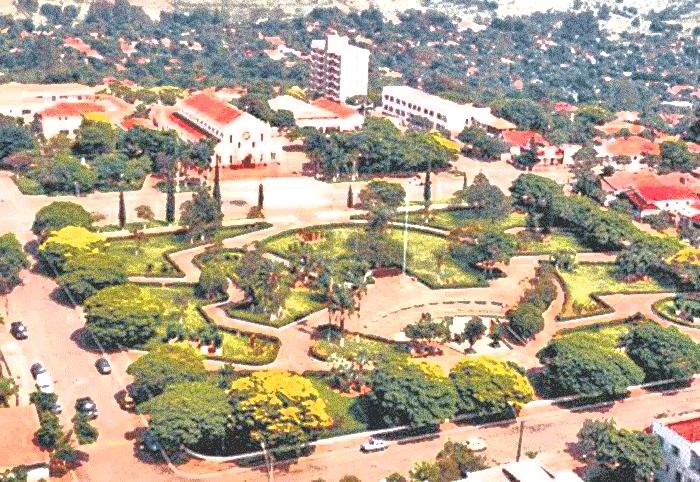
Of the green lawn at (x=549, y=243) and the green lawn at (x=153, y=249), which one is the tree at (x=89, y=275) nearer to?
the green lawn at (x=153, y=249)

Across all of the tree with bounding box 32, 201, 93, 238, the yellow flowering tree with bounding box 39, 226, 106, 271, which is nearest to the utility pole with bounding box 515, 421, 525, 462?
the yellow flowering tree with bounding box 39, 226, 106, 271

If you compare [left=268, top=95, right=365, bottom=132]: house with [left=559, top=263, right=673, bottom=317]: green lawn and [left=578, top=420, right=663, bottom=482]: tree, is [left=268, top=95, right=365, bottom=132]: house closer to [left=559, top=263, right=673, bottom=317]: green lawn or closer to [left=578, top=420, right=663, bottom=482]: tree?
[left=559, top=263, right=673, bottom=317]: green lawn

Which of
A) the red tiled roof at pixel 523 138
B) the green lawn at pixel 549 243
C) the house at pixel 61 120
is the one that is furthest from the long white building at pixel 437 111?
the house at pixel 61 120

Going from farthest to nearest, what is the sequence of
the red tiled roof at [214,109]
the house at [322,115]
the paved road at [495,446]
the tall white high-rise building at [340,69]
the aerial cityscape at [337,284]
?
the tall white high-rise building at [340,69]
the house at [322,115]
the red tiled roof at [214,109]
the aerial cityscape at [337,284]
the paved road at [495,446]

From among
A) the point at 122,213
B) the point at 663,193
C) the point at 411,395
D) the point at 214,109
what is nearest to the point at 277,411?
the point at 411,395

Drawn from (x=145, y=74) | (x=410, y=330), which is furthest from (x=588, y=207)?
(x=145, y=74)

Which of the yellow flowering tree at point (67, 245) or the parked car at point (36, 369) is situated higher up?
the yellow flowering tree at point (67, 245)

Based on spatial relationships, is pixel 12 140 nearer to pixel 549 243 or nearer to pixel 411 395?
pixel 549 243
